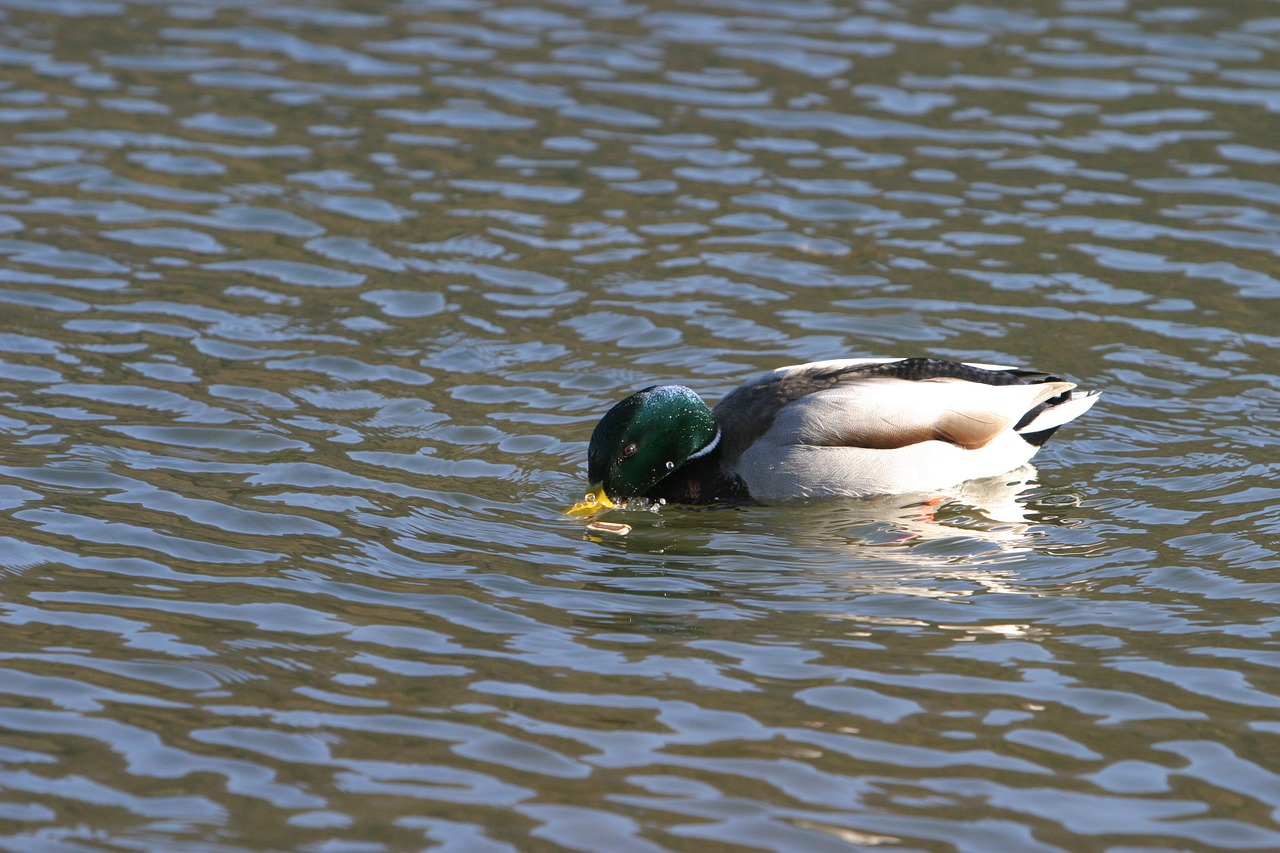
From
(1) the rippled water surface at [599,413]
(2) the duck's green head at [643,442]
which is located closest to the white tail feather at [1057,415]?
(1) the rippled water surface at [599,413]

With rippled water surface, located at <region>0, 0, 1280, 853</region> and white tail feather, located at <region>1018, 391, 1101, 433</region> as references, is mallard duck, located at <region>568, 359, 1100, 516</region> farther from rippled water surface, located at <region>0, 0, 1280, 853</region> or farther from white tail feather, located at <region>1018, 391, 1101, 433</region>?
rippled water surface, located at <region>0, 0, 1280, 853</region>

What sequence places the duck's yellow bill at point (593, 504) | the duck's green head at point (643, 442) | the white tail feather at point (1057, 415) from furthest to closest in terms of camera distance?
the white tail feather at point (1057, 415), the duck's green head at point (643, 442), the duck's yellow bill at point (593, 504)

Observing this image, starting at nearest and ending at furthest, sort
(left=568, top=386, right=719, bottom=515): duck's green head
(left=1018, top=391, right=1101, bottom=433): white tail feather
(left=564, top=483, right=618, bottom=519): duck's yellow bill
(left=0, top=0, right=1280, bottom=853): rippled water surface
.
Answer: (left=0, top=0, right=1280, bottom=853): rippled water surface → (left=564, top=483, right=618, bottom=519): duck's yellow bill → (left=568, top=386, right=719, bottom=515): duck's green head → (left=1018, top=391, right=1101, bottom=433): white tail feather

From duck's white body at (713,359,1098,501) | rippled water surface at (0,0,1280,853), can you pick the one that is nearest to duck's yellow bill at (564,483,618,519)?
A: rippled water surface at (0,0,1280,853)

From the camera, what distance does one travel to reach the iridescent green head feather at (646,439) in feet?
25.4

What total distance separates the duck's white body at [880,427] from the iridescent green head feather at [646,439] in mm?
212

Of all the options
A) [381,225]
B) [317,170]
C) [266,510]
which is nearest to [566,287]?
[381,225]

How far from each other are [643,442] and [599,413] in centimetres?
101

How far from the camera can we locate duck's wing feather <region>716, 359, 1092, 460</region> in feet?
25.4

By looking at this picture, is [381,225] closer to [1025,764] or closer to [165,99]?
[165,99]

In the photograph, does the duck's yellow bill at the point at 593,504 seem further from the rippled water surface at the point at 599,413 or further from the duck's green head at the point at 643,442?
the rippled water surface at the point at 599,413

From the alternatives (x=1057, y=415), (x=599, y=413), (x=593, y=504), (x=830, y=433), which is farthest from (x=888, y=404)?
(x=599, y=413)

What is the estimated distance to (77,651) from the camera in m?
5.98

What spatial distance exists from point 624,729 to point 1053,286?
→ 5.72 metres
